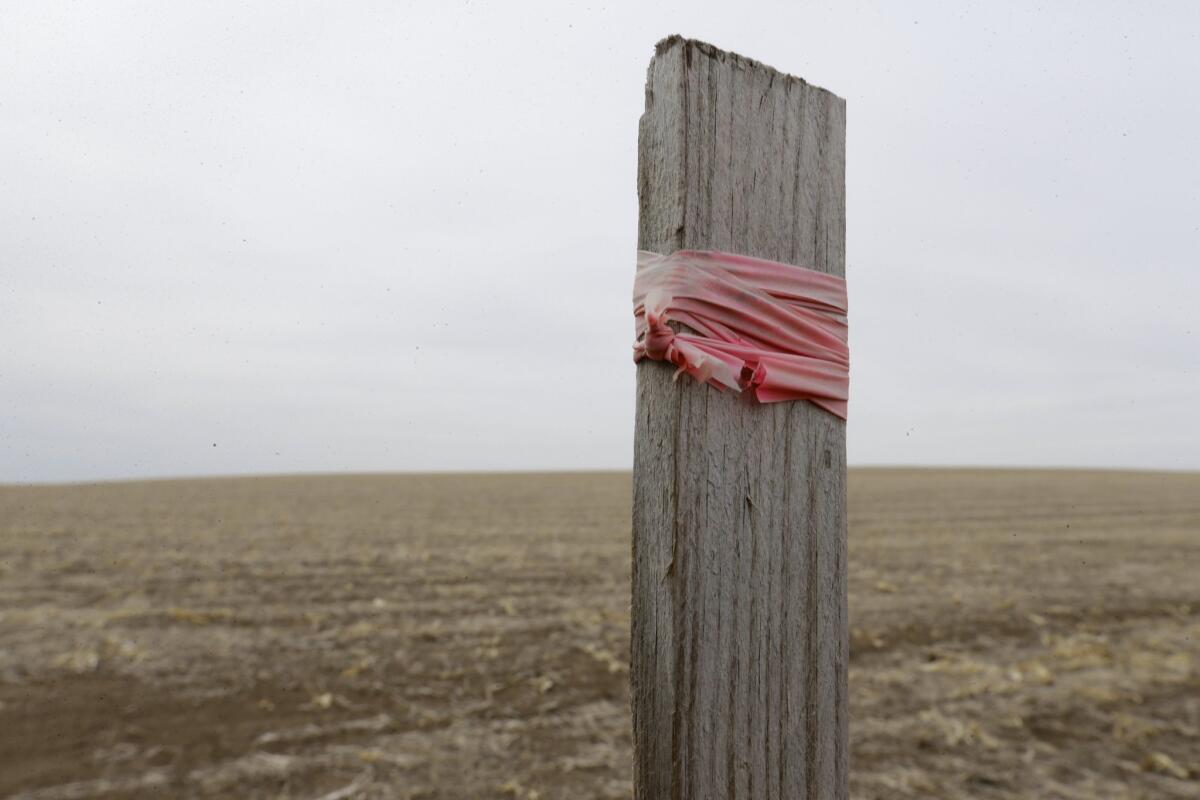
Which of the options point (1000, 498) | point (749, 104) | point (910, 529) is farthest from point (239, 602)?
point (1000, 498)

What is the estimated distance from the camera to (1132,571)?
12.4m

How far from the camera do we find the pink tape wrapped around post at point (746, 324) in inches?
56.4

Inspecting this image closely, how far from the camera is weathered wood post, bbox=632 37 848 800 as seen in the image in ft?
4.63

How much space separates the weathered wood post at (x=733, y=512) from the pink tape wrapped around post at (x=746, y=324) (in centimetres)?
3

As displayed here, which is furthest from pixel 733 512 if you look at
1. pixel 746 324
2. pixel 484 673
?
pixel 484 673

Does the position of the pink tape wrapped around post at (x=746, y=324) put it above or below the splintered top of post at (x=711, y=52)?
below

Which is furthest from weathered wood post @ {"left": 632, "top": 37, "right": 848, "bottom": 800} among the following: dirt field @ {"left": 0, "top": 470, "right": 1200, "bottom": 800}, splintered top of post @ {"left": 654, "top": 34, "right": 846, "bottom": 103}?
dirt field @ {"left": 0, "top": 470, "right": 1200, "bottom": 800}

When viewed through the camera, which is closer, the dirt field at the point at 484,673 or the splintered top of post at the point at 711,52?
the splintered top of post at the point at 711,52

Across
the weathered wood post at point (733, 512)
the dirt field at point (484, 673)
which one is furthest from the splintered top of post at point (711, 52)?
the dirt field at point (484, 673)

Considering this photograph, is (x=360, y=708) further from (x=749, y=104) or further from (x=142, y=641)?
(x=749, y=104)

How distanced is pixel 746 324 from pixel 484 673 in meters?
5.55

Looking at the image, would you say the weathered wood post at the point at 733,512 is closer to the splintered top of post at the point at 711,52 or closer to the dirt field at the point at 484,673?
the splintered top of post at the point at 711,52

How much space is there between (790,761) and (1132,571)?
13477 mm

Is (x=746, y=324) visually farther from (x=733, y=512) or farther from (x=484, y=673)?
(x=484, y=673)
